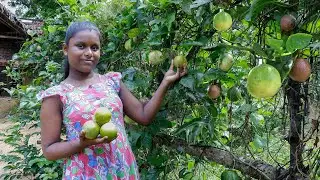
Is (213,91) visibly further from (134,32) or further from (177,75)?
(134,32)

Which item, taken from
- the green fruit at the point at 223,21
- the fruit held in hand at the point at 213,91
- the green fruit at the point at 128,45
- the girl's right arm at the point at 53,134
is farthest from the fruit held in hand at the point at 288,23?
the green fruit at the point at 128,45

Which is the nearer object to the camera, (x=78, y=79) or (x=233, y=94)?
(x=78, y=79)

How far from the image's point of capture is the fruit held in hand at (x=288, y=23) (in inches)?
45.3

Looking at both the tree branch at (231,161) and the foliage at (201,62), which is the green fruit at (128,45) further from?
the tree branch at (231,161)

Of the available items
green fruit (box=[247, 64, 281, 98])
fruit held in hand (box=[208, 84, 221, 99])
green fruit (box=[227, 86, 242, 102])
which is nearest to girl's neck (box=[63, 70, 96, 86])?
fruit held in hand (box=[208, 84, 221, 99])

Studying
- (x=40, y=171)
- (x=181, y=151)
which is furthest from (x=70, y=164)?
(x=40, y=171)

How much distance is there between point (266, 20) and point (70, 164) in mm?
950

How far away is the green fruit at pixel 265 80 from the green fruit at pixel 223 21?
0.32 metres

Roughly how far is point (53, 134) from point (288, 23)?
974 mm

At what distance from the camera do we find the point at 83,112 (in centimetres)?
154

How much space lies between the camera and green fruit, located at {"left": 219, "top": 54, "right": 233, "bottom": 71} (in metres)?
1.60

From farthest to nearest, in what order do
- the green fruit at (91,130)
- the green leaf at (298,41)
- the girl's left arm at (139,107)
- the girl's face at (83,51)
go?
the girl's left arm at (139,107), the girl's face at (83,51), the green fruit at (91,130), the green leaf at (298,41)

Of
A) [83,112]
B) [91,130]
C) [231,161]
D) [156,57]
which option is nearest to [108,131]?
[91,130]

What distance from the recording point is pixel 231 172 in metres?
1.61
